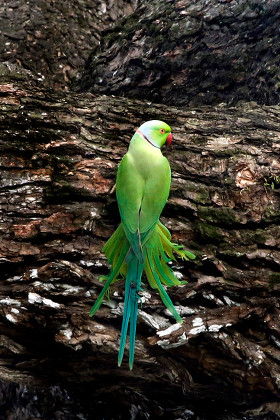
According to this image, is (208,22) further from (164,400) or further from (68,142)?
(164,400)

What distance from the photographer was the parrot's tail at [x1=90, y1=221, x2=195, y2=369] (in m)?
1.80

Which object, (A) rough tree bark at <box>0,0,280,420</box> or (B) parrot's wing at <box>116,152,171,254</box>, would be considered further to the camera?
(A) rough tree bark at <box>0,0,280,420</box>

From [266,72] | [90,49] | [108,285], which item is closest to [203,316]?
[108,285]

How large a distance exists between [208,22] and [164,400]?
238 centimetres

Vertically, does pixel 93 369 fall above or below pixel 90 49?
below

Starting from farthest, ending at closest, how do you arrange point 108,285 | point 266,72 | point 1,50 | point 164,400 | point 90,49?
point 90,49
point 1,50
point 266,72
point 164,400
point 108,285

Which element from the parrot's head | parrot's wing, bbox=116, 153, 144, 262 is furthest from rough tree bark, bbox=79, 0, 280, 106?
parrot's wing, bbox=116, 153, 144, 262

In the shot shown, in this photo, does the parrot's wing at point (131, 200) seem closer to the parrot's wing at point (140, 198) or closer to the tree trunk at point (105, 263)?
the parrot's wing at point (140, 198)

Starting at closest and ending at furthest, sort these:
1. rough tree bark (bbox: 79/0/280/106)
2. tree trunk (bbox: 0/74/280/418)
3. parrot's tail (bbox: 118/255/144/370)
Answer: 1. parrot's tail (bbox: 118/255/144/370)
2. tree trunk (bbox: 0/74/280/418)
3. rough tree bark (bbox: 79/0/280/106)

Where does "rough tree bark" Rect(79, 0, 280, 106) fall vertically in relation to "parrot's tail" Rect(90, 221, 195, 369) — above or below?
above

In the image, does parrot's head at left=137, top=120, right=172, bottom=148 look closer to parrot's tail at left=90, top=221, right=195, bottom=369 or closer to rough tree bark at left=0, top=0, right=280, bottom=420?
rough tree bark at left=0, top=0, right=280, bottom=420

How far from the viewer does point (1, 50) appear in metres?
3.03

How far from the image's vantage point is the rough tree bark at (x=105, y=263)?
6.33 feet

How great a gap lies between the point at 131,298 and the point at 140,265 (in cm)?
15
